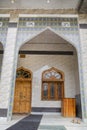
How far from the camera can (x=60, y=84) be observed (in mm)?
7695

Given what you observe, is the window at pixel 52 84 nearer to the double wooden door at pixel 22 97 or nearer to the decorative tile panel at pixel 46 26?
the double wooden door at pixel 22 97

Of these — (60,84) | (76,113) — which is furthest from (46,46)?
(76,113)

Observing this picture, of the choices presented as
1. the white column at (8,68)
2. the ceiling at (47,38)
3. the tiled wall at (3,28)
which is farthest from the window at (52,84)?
the tiled wall at (3,28)

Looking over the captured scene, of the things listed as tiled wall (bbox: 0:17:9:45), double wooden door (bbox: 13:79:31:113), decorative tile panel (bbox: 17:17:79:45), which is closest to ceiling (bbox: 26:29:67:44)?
decorative tile panel (bbox: 17:17:79:45)

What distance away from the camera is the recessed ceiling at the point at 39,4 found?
575 centimetres

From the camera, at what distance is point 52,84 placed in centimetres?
768

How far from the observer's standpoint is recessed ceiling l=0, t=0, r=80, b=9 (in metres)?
5.75

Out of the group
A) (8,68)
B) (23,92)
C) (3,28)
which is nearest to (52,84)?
(23,92)

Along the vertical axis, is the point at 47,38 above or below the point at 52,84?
above

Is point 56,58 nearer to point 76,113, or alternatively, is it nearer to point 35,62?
point 35,62

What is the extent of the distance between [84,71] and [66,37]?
1482mm

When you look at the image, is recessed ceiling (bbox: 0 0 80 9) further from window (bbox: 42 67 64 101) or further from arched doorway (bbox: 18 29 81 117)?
window (bbox: 42 67 64 101)

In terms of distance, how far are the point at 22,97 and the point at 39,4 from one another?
4.44m

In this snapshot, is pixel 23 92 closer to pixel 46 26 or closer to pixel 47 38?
pixel 47 38
